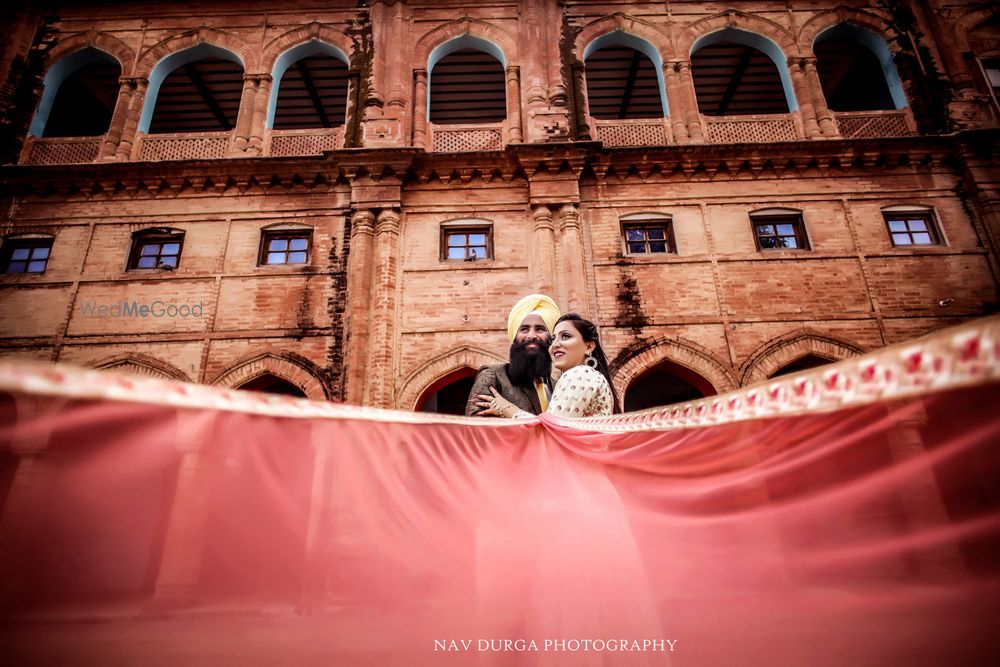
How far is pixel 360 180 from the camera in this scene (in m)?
10.3

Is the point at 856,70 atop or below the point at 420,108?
atop

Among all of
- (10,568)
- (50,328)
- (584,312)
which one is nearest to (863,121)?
(584,312)

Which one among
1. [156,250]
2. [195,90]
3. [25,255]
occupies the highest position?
[195,90]

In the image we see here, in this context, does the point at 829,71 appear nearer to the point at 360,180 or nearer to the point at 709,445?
the point at 360,180

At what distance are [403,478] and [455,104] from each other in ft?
45.7

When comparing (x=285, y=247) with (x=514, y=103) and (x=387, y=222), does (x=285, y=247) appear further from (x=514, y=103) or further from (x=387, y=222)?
(x=514, y=103)

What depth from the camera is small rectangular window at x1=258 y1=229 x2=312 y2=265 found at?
10.1 metres

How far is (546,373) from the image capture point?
143 inches

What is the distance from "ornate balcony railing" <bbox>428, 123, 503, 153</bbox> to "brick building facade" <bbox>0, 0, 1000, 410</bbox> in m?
0.07

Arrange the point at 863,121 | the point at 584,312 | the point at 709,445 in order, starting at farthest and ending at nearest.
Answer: the point at 863,121
the point at 584,312
the point at 709,445

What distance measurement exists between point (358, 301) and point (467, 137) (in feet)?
14.6

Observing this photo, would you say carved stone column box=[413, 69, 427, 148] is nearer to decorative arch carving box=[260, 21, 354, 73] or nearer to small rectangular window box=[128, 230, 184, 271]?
decorative arch carving box=[260, 21, 354, 73]

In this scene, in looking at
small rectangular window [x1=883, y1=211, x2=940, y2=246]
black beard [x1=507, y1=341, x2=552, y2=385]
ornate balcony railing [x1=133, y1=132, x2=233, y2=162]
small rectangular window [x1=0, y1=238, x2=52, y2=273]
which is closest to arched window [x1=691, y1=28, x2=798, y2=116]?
small rectangular window [x1=883, y1=211, x2=940, y2=246]

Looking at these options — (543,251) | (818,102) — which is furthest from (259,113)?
(818,102)
